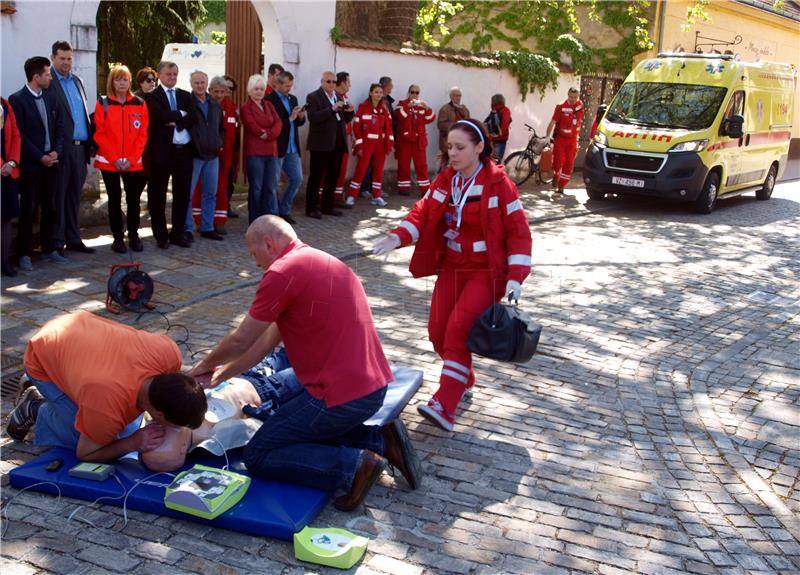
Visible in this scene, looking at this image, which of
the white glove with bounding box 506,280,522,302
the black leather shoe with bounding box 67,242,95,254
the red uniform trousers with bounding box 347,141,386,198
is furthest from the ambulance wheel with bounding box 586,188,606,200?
the white glove with bounding box 506,280,522,302

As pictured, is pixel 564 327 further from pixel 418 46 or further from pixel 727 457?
pixel 418 46

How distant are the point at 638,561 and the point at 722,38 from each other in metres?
27.5

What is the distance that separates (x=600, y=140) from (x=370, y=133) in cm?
461

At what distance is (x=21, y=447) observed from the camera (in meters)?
5.02

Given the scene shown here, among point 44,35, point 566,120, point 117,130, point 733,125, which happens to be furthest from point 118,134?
point 733,125

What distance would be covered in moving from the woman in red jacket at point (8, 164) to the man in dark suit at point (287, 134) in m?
3.87

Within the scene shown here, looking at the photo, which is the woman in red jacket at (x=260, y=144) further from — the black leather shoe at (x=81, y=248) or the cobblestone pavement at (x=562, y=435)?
the black leather shoe at (x=81, y=248)

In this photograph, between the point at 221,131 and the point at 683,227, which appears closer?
the point at 221,131

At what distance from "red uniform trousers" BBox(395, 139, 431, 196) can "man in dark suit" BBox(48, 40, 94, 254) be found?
23.3 ft

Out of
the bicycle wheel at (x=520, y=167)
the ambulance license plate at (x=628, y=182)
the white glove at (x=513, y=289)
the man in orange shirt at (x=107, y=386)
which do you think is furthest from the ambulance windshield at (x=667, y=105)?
the man in orange shirt at (x=107, y=386)

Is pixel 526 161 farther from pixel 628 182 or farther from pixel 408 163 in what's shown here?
pixel 408 163

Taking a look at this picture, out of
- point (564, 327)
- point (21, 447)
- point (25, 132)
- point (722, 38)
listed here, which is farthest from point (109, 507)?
point (722, 38)

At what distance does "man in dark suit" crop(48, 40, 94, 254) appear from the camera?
29.1ft

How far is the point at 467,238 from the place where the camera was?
5719mm
